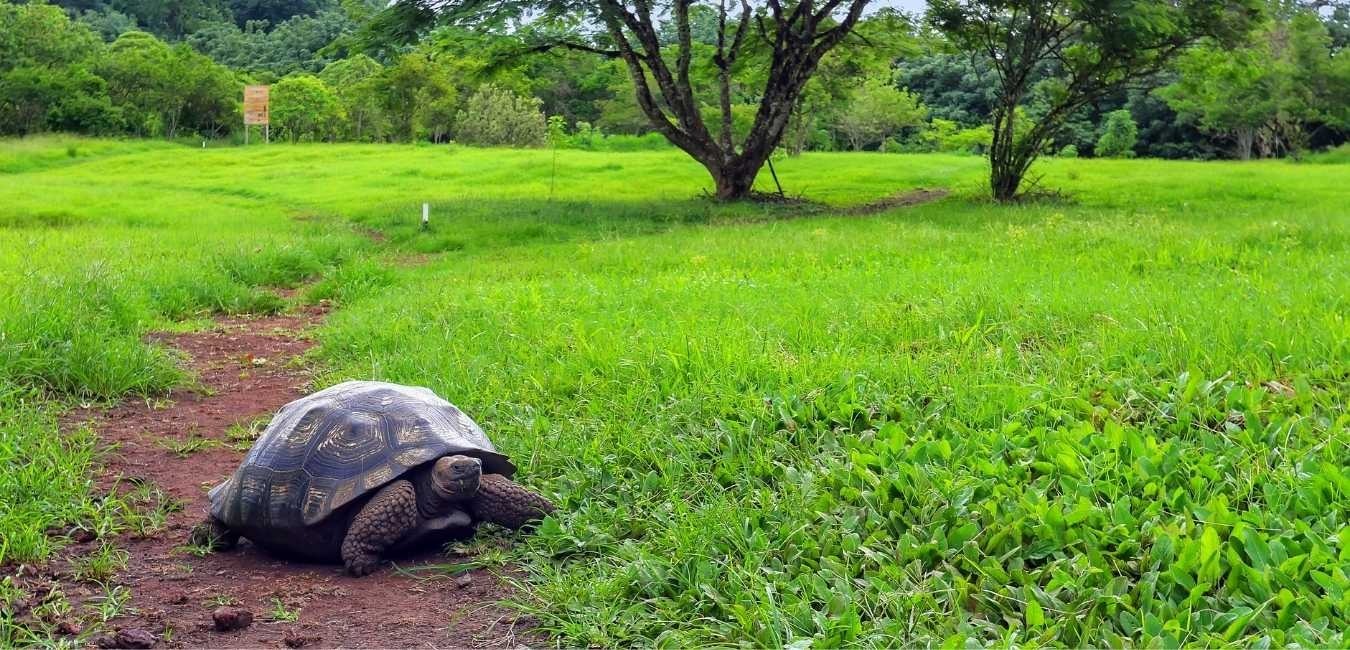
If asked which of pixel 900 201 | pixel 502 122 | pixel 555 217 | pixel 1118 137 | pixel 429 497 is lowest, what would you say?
pixel 429 497

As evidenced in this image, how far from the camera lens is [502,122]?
150 ft

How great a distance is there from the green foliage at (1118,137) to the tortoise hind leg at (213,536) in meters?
42.0

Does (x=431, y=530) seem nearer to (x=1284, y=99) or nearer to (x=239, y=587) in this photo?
(x=239, y=587)

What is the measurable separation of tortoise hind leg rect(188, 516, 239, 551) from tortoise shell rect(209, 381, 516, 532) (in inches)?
2.2

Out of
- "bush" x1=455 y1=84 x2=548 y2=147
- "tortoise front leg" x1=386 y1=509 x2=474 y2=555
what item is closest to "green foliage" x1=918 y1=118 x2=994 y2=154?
"bush" x1=455 y1=84 x2=548 y2=147

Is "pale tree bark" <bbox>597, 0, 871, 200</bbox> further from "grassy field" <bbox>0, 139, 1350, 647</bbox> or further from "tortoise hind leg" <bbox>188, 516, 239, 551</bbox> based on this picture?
"tortoise hind leg" <bbox>188, 516, 239, 551</bbox>

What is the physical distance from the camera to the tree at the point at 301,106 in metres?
48.7

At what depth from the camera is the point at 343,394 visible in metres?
4.25

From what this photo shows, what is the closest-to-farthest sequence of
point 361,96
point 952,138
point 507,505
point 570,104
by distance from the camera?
point 507,505, point 952,138, point 361,96, point 570,104

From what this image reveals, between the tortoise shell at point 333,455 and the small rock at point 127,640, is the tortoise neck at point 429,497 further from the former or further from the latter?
the small rock at point 127,640

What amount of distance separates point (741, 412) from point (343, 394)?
5.42 ft

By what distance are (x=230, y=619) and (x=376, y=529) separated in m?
0.61

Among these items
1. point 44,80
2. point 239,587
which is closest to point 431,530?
point 239,587

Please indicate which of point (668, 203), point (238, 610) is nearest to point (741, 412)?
point (238, 610)
